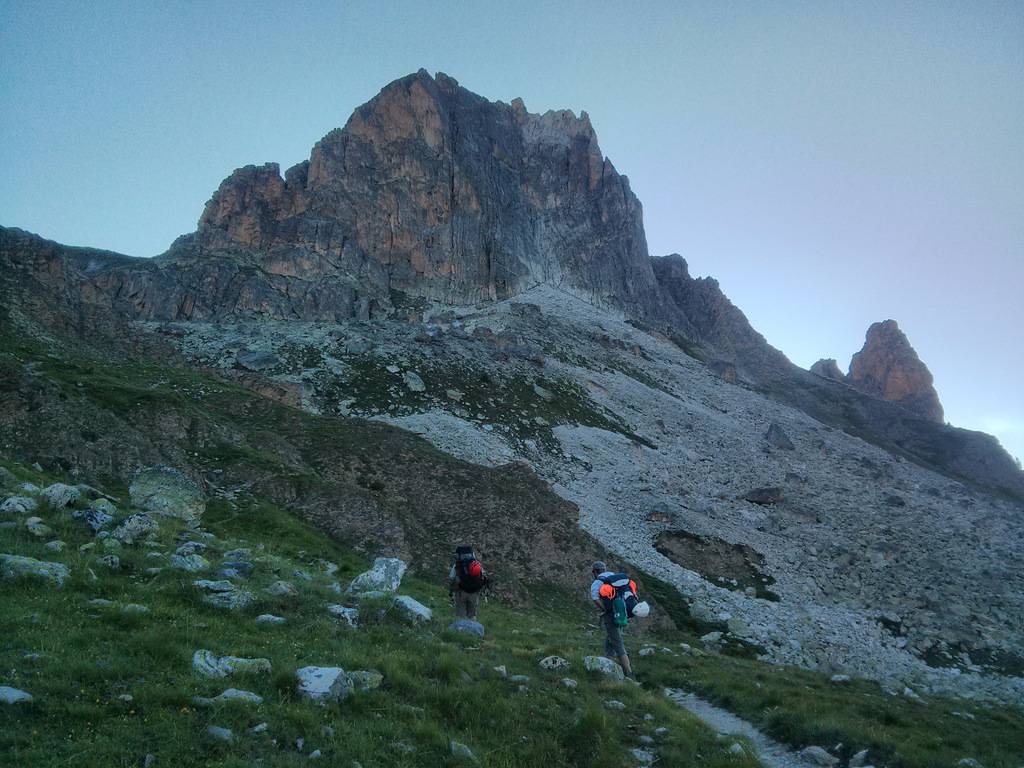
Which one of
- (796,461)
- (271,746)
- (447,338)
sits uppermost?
(447,338)

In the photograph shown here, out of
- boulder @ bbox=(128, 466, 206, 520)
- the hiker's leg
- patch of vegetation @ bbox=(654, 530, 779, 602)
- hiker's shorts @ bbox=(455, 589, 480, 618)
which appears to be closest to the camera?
the hiker's leg

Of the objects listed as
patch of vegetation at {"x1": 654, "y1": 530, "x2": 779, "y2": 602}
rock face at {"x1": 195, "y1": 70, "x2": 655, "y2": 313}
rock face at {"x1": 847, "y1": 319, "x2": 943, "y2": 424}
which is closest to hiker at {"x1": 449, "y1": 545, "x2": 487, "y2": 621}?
patch of vegetation at {"x1": 654, "y1": 530, "x2": 779, "y2": 602}

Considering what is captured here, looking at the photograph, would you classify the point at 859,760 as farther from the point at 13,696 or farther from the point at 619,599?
the point at 13,696

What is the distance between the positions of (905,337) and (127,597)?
18838 cm

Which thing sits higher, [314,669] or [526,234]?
[526,234]

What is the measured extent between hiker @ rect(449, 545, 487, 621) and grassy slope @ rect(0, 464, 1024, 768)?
1126 mm

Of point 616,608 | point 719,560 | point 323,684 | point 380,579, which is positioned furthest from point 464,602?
point 719,560

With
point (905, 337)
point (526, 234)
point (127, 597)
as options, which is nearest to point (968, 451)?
point (905, 337)

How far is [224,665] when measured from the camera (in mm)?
7863

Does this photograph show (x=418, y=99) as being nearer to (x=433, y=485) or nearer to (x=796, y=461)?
(x=796, y=461)

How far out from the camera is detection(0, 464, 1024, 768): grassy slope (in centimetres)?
628

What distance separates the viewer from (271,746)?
650 centimetres

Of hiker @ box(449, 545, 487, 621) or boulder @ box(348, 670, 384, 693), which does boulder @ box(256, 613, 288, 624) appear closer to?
boulder @ box(348, 670, 384, 693)

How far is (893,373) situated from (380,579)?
173057mm
